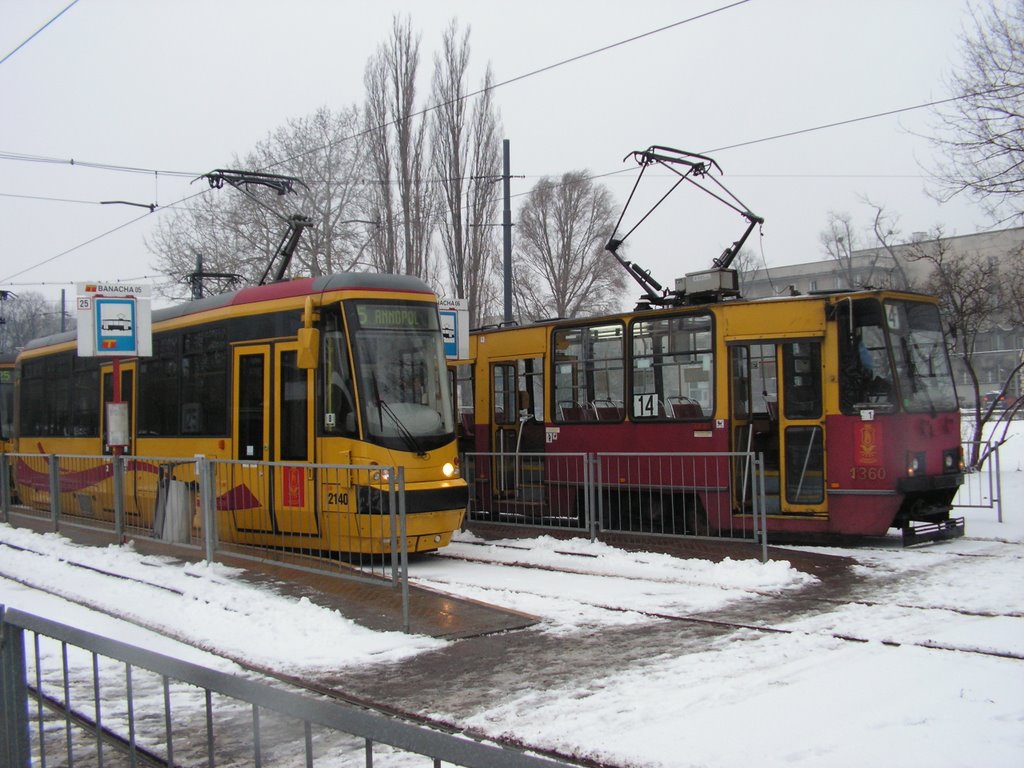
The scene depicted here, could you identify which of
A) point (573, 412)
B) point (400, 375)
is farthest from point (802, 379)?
point (400, 375)

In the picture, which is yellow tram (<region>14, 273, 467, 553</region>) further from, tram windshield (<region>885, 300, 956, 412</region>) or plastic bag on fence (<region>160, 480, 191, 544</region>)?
tram windshield (<region>885, 300, 956, 412</region>)

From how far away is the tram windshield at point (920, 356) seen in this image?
12.5 m

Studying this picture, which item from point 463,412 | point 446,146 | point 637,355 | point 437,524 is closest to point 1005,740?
point 437,524

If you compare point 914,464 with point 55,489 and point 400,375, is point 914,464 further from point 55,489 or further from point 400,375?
point 55,489

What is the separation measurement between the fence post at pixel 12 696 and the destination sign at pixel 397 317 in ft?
24.8

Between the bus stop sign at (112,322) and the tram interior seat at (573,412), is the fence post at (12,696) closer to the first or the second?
the bus stop sign at (112,322)

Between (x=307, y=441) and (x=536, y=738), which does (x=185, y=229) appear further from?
(x=536, y=738)

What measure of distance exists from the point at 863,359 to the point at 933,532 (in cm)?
242

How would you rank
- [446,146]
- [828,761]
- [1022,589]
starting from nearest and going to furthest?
[828,761] → [1022,589] → [446,146]

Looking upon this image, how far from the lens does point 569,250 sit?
5125cm

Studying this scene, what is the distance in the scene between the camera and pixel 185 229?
123ft

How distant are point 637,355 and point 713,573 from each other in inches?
173

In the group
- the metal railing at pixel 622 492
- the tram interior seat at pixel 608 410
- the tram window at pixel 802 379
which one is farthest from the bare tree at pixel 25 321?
the tram window at pixel 802 379

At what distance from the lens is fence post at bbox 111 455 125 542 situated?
1224 centimetres
